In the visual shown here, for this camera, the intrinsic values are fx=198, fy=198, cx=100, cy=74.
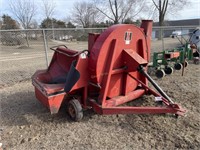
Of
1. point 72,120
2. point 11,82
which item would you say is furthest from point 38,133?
point 11,82

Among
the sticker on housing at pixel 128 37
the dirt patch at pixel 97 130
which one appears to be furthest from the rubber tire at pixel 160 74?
the sticker on housing at pixel 128 37

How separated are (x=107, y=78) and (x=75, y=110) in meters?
0.75

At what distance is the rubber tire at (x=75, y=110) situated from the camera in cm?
327

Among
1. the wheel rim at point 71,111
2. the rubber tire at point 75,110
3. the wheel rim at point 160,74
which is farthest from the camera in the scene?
the wheel rim at point 160,74

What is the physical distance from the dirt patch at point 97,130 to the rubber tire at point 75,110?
103 mm

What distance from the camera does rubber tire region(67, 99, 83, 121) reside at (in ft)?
10.7

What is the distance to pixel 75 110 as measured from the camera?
3281mm

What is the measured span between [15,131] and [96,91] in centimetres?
152

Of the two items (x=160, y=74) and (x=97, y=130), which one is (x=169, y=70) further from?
(x=97, y=130)

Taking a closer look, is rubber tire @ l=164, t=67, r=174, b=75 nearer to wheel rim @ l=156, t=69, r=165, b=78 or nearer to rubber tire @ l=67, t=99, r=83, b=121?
wheel rim @ l=156, t=69, r=165, b=78

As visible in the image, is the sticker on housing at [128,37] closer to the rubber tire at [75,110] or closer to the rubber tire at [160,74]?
the rubber tire at [75,110]

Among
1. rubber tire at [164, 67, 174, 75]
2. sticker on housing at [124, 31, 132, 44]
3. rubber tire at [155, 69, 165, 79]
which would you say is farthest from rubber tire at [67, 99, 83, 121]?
rubber tire at [164, 67, 174, 75]

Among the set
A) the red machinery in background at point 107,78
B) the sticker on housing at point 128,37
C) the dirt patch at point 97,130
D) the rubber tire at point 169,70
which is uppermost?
the sticker on housing at point 128,37

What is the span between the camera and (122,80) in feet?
11.9
